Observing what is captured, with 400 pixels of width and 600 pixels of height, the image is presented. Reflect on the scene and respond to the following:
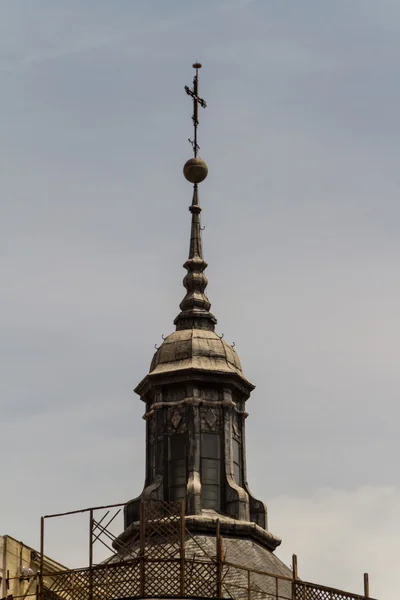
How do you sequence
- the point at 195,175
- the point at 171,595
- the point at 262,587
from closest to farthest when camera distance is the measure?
the point at 171,595
the point at 262,587
the point at 195,175

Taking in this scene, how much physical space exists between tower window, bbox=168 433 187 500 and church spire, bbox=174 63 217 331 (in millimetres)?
4888

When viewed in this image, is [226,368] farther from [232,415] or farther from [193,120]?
[193,120]

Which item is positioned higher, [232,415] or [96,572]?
[232,415]

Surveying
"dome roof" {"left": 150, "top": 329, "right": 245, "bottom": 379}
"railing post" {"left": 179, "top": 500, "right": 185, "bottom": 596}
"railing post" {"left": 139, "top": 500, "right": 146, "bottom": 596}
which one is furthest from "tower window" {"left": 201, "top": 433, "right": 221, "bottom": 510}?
"railing post" {"left": 139, "top": 500, "right": 146, "bottom": 596}

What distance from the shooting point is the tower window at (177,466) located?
87125 millimetres

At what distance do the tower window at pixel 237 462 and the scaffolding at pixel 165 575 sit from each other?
468cm

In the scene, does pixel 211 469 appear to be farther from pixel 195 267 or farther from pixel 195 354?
pixel 195 267

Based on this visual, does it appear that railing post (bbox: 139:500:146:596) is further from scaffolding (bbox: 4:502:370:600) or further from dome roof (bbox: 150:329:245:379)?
dome roof (bbox: 150:329:245:379)

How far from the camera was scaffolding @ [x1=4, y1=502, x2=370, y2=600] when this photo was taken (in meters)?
78.2

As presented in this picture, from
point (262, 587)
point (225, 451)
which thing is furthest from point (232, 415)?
point (262, 587)

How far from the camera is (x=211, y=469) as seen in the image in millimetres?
87438

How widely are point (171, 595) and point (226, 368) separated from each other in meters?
13.6

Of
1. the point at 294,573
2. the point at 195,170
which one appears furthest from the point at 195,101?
the point at 294,573

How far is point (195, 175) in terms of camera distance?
93.4m
